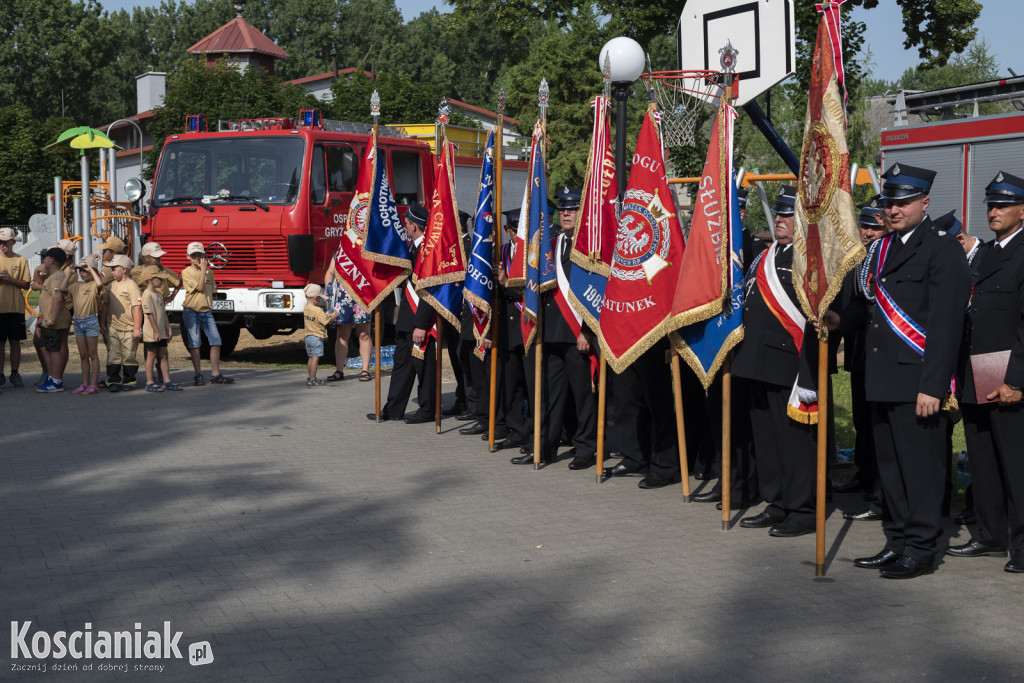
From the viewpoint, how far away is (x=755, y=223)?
2672 cm

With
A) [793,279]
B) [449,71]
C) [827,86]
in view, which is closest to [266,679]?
[793,279]

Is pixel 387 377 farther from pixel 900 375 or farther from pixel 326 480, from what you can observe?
pixel 900 375

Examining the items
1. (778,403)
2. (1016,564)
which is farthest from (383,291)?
(1016,564)

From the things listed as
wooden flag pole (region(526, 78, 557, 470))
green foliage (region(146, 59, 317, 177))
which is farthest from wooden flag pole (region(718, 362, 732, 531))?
green foliage (region(146, 59, 317, 177))

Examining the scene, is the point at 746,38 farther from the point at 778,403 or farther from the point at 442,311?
the point at 778,403

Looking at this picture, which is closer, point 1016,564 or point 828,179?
point 828,179

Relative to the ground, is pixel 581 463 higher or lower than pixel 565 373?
lower

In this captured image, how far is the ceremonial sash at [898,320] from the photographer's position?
5.77m

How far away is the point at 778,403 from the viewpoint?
6.80 m

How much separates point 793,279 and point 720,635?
2.07 metres

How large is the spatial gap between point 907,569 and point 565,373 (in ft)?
12.2

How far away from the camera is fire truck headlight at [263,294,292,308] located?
14.8 m

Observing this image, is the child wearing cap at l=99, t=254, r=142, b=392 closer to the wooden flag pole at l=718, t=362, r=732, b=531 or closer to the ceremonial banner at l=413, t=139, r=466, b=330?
the ceremonial banner at l=413, t=139, r=466, b=330

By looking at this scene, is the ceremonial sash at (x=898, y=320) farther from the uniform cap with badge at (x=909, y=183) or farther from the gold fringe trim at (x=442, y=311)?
the gold fringe trim at (x=442, y=311)
